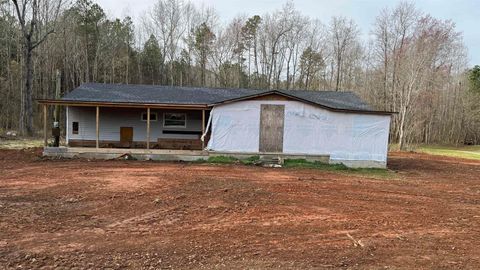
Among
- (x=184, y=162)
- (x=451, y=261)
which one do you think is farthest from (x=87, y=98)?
(x=451, y=261)

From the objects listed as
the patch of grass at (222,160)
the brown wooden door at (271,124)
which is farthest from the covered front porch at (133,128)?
the brown wooden door at (271,124)

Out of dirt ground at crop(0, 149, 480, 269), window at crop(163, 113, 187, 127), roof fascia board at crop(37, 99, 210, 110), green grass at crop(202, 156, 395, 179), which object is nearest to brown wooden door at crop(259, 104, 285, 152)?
green grass at crop(202, 156, 395, 179)

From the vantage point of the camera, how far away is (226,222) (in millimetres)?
6805

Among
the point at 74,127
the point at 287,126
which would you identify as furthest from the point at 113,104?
the point at 287,126

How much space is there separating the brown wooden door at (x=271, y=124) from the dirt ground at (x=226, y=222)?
401 centimetres

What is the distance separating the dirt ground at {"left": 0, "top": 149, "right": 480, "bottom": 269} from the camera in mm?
4992

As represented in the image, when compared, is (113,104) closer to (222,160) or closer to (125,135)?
(125,135)

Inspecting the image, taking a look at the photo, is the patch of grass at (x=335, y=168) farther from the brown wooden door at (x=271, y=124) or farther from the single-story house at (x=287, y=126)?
the brown wooden door at (x=271, y=124)

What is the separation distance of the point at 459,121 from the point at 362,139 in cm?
3518

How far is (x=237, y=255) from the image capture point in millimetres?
5094

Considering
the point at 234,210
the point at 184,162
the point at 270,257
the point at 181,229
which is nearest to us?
the point at 270,257

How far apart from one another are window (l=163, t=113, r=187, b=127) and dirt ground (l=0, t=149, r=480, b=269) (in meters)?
6.67

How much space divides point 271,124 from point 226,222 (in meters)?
9.81

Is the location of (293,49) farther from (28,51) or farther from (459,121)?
(28,51)
